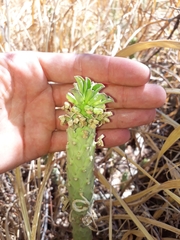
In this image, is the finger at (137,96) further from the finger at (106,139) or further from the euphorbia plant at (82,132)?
the euphorbia plant at (82,132)

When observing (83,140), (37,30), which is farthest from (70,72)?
(37,30)

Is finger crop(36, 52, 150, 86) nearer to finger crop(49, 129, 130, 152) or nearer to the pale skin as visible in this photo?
the pale skin

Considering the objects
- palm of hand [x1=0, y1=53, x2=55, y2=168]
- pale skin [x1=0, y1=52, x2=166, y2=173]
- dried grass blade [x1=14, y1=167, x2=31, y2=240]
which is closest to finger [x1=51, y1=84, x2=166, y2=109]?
pale skin [x1=0, y1=52, x2=166, y2=173]

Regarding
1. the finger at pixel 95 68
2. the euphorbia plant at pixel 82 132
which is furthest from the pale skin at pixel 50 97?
the euphorbia plant at pixel 82 132

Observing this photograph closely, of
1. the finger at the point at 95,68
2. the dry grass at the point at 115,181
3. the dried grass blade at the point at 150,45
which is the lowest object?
the dry grass at the point at 115,181

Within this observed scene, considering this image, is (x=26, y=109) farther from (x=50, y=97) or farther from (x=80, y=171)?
(x=80, y=171)

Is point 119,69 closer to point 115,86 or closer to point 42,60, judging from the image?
point 115,86

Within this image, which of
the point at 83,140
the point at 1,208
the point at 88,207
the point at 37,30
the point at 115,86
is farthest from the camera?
the point at 37,30
